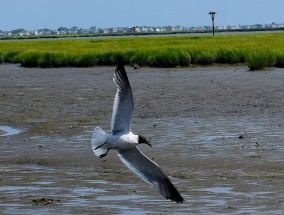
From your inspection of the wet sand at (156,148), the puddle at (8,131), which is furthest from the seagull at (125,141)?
the puddle at (8,131)

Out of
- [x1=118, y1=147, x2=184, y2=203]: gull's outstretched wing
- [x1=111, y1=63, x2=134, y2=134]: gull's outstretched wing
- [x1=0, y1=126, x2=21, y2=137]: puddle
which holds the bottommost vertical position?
[x1=0, y1=126, x2=21, y2=137]: puddle

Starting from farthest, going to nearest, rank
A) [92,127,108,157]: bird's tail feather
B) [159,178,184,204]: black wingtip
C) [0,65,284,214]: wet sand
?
[0,65,284,214]: wet sand → [92,127,108,157]: bird's tail feather → [159,178,184,204]: black wingtip

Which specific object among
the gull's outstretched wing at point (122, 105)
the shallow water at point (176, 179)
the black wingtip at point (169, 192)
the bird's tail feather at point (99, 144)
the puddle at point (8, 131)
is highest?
the gull's outstretched wing at point (122, 105)

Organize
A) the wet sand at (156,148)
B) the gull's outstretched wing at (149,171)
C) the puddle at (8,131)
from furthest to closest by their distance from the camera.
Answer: the puddle at (8,131) → the wet sand at (156,148) → the gull's outstretched wing at (149,171)

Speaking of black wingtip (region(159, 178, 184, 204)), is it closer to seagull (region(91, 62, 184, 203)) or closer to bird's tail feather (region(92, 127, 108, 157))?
seagull (region(91, 62, 184, 203))

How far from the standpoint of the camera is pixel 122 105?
9.98 metres

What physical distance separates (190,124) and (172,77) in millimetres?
14783

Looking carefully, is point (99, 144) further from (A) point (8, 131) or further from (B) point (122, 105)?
→ (A) point (8, 131)

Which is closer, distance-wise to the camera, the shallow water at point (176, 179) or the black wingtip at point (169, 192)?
the black wingtip at point (169, 192)

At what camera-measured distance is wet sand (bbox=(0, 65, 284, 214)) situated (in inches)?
443

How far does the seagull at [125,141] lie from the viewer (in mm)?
9680

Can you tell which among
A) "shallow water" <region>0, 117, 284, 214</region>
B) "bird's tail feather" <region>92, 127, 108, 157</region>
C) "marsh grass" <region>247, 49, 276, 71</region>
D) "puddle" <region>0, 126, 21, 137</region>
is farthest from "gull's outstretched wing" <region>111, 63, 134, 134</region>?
"marsh grass" <region>247, 49, 276, 71</region>

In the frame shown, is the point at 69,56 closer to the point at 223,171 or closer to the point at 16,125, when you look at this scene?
the point at 16,125

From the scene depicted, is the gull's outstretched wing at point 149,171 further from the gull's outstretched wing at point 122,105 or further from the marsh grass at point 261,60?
the marsh grass at point 261,60
